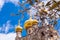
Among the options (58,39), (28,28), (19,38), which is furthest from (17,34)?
(58,39)

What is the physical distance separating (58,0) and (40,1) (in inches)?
10.3

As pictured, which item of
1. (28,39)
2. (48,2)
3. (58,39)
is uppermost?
(28,39)

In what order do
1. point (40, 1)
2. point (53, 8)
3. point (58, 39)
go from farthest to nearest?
point (58, 39) < point (40, 1) < point (53, 8)

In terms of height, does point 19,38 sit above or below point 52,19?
above

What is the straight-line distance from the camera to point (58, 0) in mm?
2707

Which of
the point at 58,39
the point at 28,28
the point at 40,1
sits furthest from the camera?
the point at 28,28

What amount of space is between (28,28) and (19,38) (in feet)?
5.45

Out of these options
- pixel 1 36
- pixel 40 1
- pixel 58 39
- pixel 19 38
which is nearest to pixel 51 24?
pixel 40 1

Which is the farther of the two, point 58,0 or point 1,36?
point 1,36

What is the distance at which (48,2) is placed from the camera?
2.70 metres

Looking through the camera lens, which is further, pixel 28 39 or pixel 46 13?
pixel 28 39

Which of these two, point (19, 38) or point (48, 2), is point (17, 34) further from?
point (48, 2)

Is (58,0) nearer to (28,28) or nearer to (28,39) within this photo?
(28,39)

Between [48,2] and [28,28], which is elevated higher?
[28,28]
